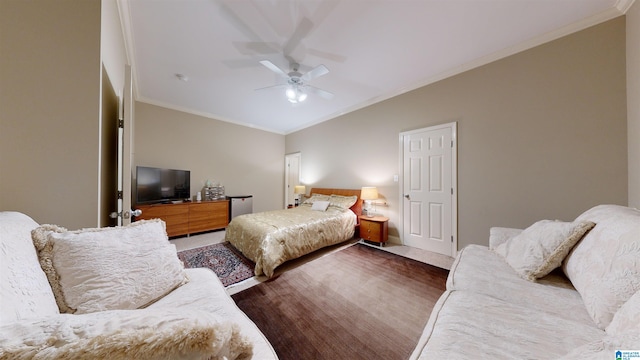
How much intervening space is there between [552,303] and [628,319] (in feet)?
1.33

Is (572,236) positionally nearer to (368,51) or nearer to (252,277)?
(368,51)

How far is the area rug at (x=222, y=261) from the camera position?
2.30m

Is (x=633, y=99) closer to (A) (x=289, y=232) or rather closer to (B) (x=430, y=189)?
(B) (x=430, y=189)

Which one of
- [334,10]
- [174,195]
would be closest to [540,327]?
[334,10]

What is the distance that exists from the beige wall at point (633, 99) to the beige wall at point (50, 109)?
13.1 ft

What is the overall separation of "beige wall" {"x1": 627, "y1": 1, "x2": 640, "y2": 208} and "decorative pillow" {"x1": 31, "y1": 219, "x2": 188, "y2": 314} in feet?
11.9

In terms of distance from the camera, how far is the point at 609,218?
3.62 ft

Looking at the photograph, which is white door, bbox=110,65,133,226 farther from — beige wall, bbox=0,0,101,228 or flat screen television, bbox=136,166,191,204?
flat screen television, bbox=136,166,191,204

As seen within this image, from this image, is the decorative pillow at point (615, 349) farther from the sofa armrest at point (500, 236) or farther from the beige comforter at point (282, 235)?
the beige comforter at point (282, 235)

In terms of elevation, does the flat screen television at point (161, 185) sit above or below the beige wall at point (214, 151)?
below

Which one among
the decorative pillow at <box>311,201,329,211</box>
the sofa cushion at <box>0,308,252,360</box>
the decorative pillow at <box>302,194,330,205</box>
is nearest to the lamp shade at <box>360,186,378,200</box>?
the decorative pillow at <box>311,201,329,211</box>

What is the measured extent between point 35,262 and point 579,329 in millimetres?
2187

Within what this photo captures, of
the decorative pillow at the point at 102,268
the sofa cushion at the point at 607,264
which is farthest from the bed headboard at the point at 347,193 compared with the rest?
the decorative pillow at the point at 102,268

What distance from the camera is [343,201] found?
3.82m
